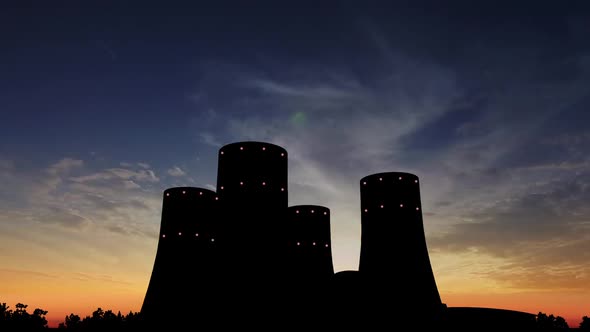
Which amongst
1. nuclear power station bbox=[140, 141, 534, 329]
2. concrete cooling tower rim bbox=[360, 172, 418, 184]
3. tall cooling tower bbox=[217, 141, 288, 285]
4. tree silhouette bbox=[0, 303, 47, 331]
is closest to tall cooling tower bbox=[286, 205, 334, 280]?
nuclear power station bbox=[140, 141, 534, 329]

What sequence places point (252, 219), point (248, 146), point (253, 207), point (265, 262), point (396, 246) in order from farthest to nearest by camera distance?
1. point (396, 246)
2. point (248, 146)
3. point (253, 207)
4. point (252, 219)
5. point (265, 262)

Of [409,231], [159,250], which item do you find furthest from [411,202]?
[159,250]

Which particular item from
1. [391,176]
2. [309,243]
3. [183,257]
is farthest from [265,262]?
[391,176]

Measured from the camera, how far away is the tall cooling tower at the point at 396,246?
28875 millimetres

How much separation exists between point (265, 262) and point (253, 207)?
136 inches

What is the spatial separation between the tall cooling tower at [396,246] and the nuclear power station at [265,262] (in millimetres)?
66

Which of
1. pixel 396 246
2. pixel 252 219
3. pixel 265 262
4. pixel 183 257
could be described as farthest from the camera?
pixel 396 246

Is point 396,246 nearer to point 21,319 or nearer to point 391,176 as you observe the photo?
point 391,176

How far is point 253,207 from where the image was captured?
28062 mm

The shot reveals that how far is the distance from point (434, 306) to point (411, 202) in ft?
22.7

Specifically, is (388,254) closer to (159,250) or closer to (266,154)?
(266,154)

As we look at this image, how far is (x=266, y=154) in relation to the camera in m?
29.2

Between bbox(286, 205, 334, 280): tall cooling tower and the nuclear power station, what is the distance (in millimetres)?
983

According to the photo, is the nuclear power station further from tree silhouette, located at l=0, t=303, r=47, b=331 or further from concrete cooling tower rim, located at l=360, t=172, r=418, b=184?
tree silhouette, located at l=0, t=303, r=47, b=331
